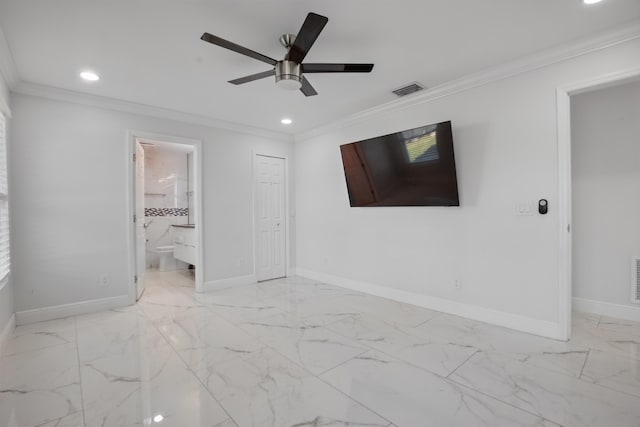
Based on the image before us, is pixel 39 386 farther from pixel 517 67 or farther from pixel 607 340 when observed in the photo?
pixel 517 67

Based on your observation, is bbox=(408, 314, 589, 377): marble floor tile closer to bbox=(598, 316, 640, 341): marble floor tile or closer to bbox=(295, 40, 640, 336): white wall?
bbox=(295, 40, 640, 336): white wall

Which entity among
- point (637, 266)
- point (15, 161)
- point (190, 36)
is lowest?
point (637, 266)

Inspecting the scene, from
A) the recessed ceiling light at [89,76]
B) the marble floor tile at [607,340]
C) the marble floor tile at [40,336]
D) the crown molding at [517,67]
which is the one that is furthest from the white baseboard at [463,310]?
the recessed ceiling light at [89,76]

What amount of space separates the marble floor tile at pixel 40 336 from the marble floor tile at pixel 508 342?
3181 millimetres

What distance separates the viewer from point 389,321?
305 centimetres

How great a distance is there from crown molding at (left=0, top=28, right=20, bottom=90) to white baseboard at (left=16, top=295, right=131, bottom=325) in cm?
226

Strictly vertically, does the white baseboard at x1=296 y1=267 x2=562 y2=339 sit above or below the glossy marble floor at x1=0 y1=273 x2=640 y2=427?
above

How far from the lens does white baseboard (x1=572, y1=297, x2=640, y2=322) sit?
3006 mm

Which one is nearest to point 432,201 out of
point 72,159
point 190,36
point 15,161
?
point 190,36

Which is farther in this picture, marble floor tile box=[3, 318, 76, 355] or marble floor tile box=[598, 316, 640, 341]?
marble floor tile box=[598, 316, 640, 341]

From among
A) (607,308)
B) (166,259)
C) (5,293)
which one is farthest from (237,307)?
(607,308)

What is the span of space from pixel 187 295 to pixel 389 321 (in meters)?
2.70

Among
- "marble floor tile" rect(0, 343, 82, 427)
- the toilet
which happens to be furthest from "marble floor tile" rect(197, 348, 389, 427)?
the toilet

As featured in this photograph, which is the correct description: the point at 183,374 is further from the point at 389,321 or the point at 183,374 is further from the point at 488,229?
the point at 488,229
